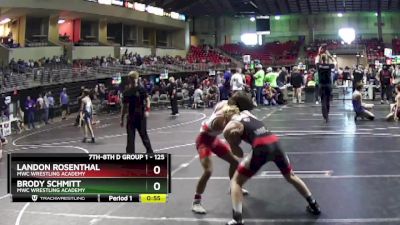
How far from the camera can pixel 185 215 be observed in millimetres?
6008

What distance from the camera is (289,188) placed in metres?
7.07

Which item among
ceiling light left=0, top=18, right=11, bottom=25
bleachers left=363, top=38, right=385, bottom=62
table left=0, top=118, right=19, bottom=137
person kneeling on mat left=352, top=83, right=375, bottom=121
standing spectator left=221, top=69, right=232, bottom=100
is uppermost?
ceiling light left=0, top=18, right=11, bottom=25

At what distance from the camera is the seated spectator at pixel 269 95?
20891 millimetres

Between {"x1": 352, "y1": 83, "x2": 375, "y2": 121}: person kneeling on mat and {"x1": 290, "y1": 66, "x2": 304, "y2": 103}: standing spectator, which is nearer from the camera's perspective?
{"x1": 352, "y1": 83, "x2": 375, "y2": 121}: person kneeling on mat

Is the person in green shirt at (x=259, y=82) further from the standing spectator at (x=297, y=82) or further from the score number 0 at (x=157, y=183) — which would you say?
the score number 0 at (x=157, y=183)

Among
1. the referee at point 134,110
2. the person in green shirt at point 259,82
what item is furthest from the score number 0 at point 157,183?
the person in green shirt at point 259,82

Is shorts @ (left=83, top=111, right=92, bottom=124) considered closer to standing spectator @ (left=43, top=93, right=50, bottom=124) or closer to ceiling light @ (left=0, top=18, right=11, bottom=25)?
standing spectator @ (left=43, top=93, right=50, bottom=124)

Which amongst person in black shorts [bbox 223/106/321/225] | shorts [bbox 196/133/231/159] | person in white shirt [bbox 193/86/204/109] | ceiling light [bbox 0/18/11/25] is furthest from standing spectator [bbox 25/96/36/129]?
person in black shorts [bbox 223/106/321/225]

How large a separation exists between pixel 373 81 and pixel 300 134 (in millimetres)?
12956

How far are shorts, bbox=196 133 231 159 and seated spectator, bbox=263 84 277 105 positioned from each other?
1480cm
